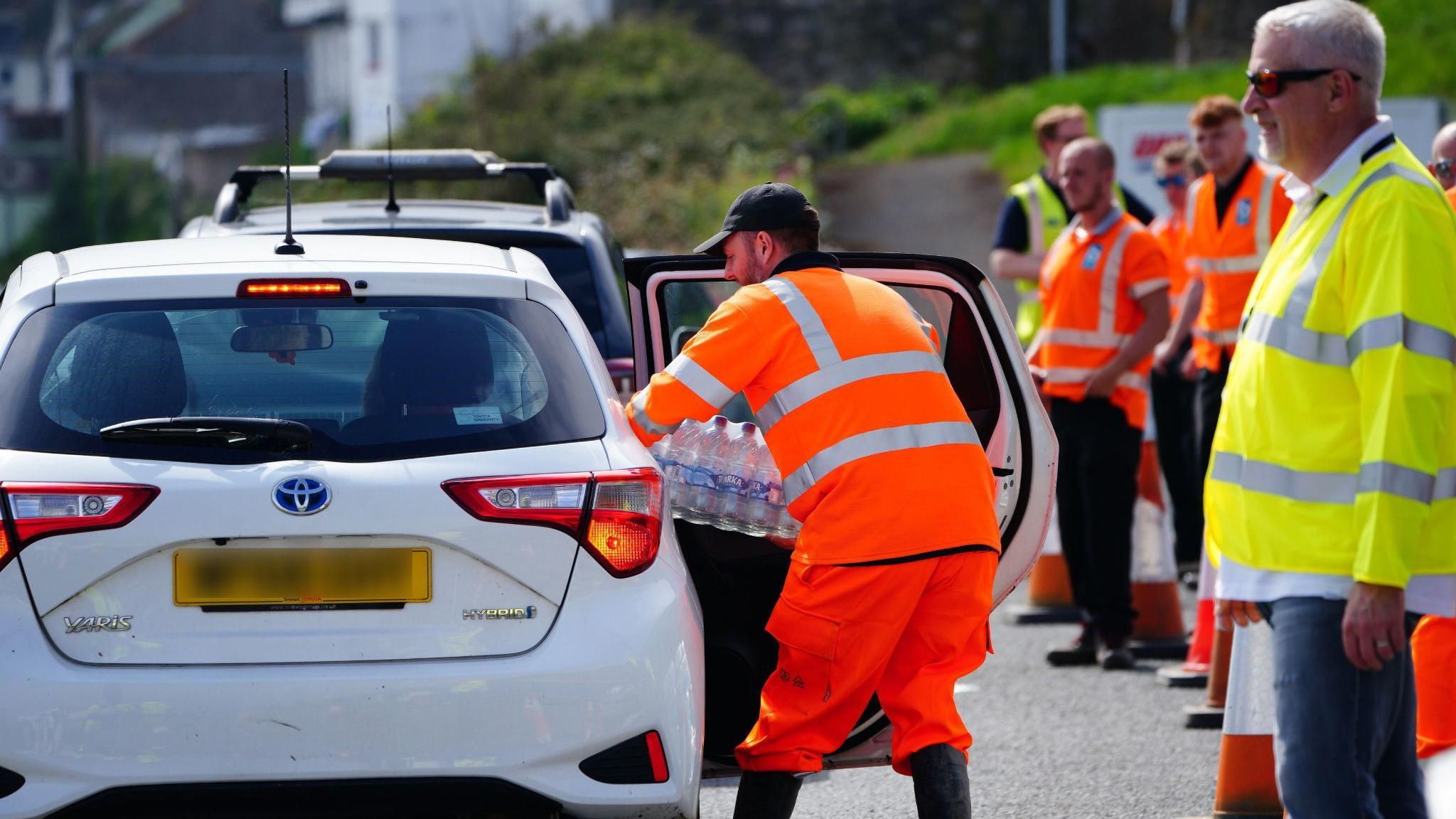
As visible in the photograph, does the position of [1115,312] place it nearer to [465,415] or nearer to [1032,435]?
[1032,435]

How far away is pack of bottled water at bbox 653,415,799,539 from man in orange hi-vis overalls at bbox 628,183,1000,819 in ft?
0.84

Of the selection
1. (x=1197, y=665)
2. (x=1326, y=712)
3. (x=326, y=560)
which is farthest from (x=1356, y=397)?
(x=1197, y=665)

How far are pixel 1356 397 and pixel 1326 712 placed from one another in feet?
1.87

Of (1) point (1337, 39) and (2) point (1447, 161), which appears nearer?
(1) point (1337, 39)

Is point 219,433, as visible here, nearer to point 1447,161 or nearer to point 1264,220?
point 1447,161

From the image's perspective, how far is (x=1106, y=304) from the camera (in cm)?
784

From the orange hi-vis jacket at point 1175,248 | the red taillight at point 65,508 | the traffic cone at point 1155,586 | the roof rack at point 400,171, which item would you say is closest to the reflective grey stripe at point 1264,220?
the traffic cone at point 1155,586

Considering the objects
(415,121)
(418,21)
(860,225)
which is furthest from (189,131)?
(860,225)

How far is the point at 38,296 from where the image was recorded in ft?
13.7

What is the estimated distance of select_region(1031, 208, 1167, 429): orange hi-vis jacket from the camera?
25.7ft

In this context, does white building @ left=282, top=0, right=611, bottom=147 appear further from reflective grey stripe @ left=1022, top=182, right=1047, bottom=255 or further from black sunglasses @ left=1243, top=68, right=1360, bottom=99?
black sunglasses @ left=1243, top=68, right=1360, bottom=99

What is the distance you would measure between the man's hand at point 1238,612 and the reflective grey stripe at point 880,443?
35.4 inches

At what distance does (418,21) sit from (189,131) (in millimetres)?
25960

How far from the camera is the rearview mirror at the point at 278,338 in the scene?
4180 millimetres
